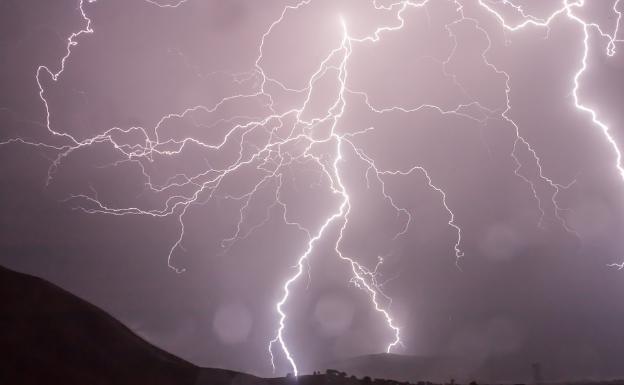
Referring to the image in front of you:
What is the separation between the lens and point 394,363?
70.5 meters

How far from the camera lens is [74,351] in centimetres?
1291

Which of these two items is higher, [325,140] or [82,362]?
[325,140]

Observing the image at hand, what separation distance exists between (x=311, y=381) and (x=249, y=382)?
1910 mm

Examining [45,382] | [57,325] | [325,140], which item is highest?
[325,140]

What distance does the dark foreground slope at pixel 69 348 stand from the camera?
1159 cm

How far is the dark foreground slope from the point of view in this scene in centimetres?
1159

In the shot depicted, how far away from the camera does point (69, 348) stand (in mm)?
12906

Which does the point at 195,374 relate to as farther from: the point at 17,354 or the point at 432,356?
the point at 432,356

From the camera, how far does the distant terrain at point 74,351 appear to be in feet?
38.1

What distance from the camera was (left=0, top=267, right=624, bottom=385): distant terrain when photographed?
11.6 metres

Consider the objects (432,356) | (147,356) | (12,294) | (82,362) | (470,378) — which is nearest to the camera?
(82,362)

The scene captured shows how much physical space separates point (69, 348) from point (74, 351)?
154 millimetres

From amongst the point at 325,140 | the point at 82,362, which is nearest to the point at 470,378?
the point at 325,140

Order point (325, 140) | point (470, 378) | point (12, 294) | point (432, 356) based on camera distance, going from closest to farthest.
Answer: point (12, 294), point (325, 140), point (470, 378), point (432, 356)
